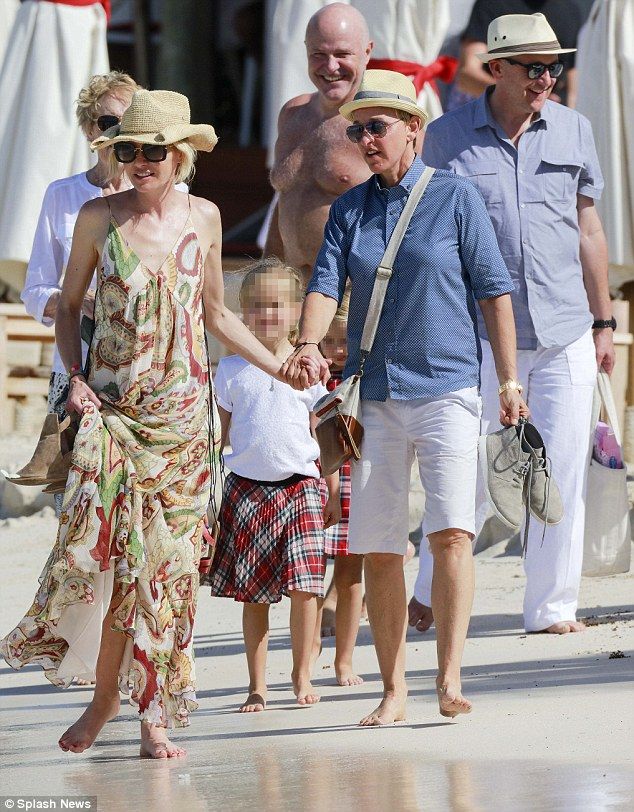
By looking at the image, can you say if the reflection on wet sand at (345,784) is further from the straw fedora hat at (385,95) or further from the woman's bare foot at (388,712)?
the straw fedora hat at (385,95)

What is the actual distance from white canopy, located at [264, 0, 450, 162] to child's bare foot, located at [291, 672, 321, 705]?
506cm

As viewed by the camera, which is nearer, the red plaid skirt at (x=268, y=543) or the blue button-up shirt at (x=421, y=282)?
the blue button-up shirt at (x=421, y=282)

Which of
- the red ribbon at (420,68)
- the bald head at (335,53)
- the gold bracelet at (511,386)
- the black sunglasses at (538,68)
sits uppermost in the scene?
the red ribbon at (420,68)

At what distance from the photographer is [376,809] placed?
3.81 m

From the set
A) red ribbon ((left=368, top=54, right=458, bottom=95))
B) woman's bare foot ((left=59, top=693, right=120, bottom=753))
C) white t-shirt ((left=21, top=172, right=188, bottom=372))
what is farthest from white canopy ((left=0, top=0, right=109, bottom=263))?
woman's bare foot ((left=59, top=693, right=120, bottom=753))

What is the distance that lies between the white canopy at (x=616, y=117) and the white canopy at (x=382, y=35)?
2.97 feet

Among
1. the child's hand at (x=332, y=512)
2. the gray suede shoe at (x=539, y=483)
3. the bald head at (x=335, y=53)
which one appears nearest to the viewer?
the gray suede shoe at (x=539, y=483)

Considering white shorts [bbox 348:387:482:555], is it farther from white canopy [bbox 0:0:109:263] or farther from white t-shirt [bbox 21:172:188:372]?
white canopy [bbox 0:0:109:263]

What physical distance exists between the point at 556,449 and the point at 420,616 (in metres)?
0.79

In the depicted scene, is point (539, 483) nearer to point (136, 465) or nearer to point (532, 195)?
point (136, 465)

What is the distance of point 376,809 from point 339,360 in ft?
8.40

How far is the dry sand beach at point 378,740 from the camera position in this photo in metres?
3.98

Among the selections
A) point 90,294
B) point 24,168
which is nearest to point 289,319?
point 90,294

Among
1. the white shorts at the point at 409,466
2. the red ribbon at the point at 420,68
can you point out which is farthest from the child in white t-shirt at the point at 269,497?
the red ribbon at the point at 420,68
